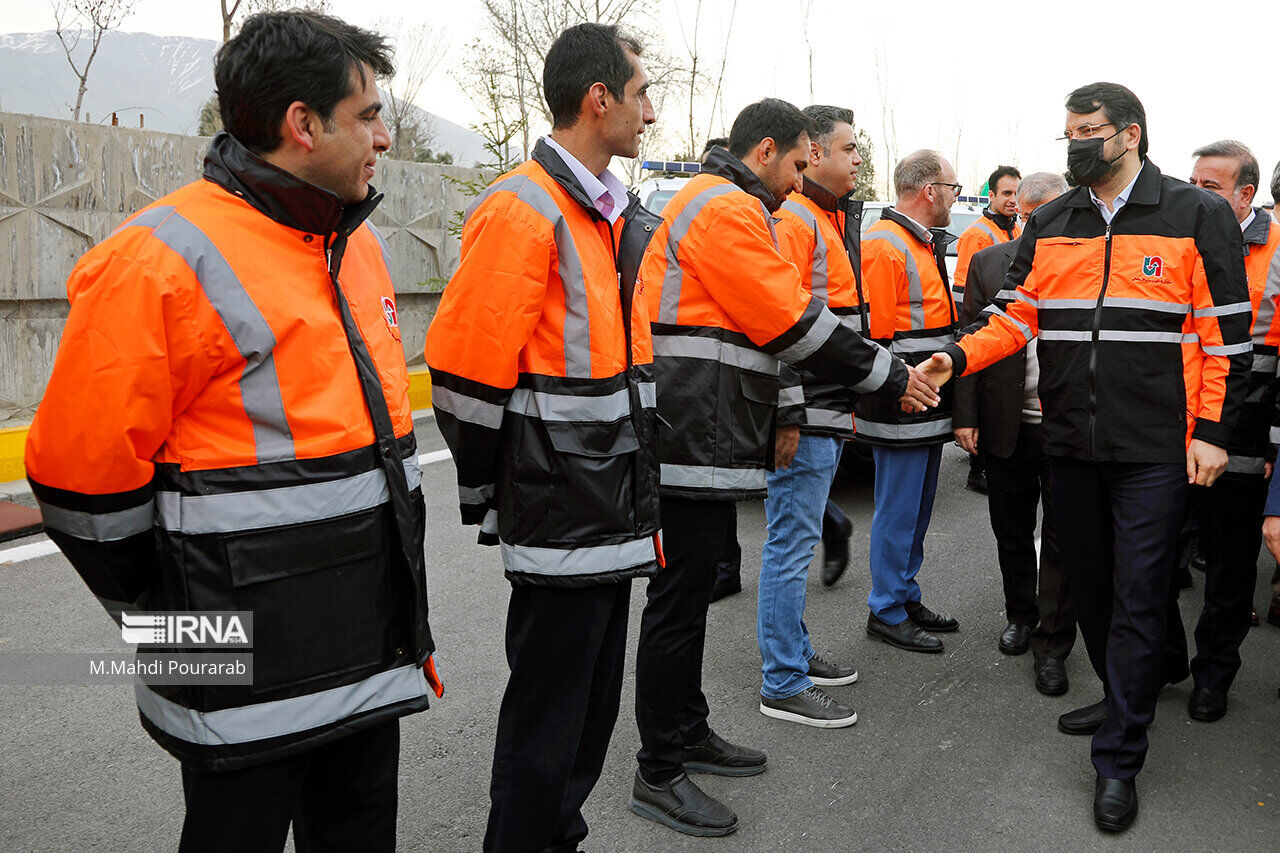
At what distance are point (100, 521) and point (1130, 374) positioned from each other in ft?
9.90

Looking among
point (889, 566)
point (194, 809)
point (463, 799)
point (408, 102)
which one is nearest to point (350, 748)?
point (194, 809)

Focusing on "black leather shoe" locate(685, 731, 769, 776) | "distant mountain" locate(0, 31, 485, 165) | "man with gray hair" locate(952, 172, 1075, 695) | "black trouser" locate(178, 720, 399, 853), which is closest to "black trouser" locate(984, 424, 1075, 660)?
"man with gray hair" locate(952, 172, 1075, 695)

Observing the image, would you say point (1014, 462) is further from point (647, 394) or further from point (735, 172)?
point (647, 394)

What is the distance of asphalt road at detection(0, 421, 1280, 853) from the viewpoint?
10.3ft

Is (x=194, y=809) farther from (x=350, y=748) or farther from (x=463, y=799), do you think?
(x=463, y=799)

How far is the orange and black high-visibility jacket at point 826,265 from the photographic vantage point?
400cm

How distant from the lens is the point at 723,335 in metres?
3.16

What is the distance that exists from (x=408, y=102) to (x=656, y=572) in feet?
76.5

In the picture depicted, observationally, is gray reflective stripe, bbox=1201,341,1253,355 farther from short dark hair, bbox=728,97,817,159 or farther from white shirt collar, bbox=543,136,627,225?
white shirt collar, bbox=543,136,627,225

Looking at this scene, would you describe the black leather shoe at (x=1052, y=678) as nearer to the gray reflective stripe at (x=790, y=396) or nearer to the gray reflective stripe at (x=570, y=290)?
the gray reflective stripe at (x=790, y=396)

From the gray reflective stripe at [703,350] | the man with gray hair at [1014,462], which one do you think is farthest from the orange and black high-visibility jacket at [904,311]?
the gray reflective stripe at [703,350]

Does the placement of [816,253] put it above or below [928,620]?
above

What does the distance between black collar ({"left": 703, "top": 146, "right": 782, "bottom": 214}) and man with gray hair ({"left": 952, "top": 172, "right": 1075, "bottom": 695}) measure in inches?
62.7

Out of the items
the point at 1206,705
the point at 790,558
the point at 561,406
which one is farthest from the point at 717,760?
the point at 1206,705
